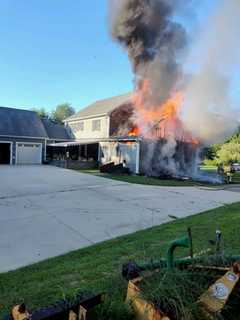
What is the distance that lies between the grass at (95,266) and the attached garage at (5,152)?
869 inches

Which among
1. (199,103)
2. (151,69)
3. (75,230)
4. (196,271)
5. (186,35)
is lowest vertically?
(75,230)

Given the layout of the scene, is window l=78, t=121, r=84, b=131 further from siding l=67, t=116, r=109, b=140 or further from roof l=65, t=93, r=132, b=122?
roof l=65, t=93, r=132, b=122

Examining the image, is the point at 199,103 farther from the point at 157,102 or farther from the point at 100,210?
the point at 100,210

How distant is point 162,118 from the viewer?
59.2ft

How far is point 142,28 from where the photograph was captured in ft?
56.9

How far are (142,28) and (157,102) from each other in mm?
4982

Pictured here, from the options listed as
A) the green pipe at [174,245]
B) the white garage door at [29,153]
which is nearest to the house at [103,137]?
the white garage door at [29,153]

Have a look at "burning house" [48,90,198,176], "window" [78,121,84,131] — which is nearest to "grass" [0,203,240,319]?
"burning house" [48,90,198,176]

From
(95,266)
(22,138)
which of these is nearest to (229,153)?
(22,138)

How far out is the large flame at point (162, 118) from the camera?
17578mm

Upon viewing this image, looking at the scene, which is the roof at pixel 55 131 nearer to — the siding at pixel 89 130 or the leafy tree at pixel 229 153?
the siding at pixel 89 130

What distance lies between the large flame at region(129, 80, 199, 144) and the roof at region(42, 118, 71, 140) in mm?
12182

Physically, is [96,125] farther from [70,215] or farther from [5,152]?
[70,215]

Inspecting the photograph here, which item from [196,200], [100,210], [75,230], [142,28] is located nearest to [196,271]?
[75,230]
